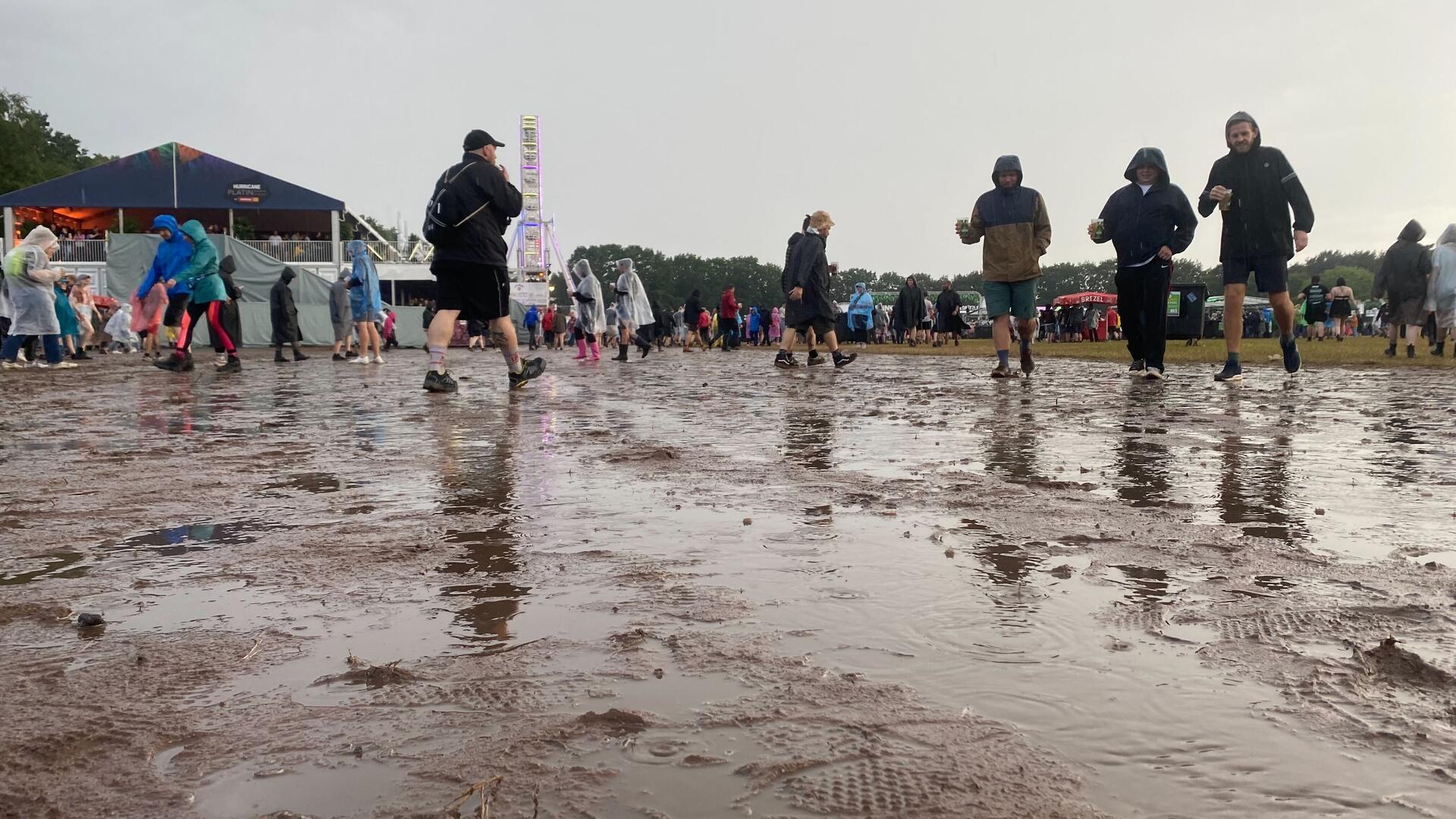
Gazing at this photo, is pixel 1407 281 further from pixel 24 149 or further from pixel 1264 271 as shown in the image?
pixel 24 149

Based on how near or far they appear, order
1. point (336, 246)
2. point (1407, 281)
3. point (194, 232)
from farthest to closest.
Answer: point (336, 246), point (1407, 281), point (194, 232)

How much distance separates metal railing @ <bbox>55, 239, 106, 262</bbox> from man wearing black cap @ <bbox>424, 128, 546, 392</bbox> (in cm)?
4811

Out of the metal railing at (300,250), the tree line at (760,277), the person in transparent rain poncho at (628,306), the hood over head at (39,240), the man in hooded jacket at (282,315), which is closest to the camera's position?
the hood over head at (39,240)

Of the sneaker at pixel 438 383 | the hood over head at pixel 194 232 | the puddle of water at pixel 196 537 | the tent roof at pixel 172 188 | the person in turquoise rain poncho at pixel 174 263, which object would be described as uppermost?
the tent roof at pixel 172 188

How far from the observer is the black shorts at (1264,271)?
345 inches

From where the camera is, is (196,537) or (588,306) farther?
(588,306)

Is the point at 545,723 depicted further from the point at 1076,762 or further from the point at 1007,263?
the point at 1007,263

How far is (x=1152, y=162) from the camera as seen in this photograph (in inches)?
367

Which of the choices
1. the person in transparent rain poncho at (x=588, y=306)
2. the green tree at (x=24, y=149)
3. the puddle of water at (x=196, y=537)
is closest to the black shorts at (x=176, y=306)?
the person in transparent rain poncho at (x=588, y=306)

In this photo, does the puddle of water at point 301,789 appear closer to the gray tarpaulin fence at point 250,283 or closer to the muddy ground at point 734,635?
the muddy ground at point 734,635

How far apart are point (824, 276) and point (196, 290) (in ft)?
24.2

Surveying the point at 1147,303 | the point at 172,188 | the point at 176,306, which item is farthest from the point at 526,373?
the point at 172,188

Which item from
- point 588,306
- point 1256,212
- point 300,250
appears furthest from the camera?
point 300,250

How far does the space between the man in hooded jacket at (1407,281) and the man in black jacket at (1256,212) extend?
20.9 feet
